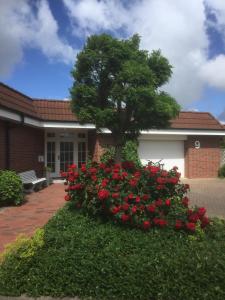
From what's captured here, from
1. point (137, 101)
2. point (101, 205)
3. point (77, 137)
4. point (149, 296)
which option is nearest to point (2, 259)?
point (101, 205)

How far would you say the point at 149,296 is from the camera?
4469 mm

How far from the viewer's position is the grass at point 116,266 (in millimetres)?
4488

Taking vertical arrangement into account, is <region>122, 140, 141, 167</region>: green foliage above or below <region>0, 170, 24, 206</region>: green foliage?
above

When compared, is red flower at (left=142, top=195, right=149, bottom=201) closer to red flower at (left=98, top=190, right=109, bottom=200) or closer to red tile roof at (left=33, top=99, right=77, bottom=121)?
red flower at (left=98, top=190, right=109, bottom=200)

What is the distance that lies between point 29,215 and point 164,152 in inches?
498

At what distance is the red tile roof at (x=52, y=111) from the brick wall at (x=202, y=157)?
32.2 inches

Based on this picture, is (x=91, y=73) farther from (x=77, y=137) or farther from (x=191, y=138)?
(x=191, y=138)

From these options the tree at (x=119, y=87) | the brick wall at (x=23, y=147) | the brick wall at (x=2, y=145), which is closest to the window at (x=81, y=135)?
the brick wall at (x=23, y=147)

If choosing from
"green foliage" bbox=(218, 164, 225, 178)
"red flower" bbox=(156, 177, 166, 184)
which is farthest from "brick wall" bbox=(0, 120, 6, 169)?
"green foliage" bbox=(218, 164, 225, 178)

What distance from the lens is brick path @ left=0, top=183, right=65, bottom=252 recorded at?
803 centimetres

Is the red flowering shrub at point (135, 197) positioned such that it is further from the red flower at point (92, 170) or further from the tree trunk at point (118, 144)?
the tree trunk at point (118, 144)

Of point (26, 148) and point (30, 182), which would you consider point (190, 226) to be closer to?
point (30, 182)

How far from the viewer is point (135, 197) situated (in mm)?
5730

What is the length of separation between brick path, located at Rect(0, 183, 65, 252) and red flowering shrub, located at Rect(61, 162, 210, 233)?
1.80 m
